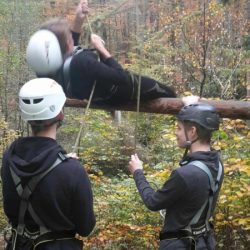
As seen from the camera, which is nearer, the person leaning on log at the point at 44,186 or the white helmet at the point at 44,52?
the person leaning on log at the point at 44,186

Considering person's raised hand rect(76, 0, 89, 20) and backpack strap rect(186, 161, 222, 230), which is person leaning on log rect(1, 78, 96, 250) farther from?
person's raised hand rect(76, 0, 89, 20)

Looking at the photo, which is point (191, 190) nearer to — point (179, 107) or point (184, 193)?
point (184, 193)

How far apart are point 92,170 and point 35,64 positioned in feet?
20.7

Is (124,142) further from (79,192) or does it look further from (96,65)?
(79,192)

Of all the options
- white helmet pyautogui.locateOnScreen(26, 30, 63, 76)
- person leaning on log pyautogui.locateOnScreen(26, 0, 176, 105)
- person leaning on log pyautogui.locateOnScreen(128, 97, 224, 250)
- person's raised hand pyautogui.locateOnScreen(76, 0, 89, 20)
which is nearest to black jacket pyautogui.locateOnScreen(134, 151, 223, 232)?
person leaning on log pyautogui.locateOnScreen(128, 97, 224, 250)

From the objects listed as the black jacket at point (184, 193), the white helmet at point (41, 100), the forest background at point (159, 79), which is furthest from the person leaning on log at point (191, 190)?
the forest background at point (159, 79)

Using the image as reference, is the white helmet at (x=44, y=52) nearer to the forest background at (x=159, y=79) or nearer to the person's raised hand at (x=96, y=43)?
the person's raised hand at (x=96, y=43)

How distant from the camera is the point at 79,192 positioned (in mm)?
2396

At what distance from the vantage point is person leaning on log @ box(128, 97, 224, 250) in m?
2.70

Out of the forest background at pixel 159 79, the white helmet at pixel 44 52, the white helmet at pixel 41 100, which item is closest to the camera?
the white helmet at pixel 41 100

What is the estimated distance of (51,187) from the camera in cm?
237

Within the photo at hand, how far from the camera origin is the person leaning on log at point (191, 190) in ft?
8.86

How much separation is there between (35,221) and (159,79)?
1203 centimetres

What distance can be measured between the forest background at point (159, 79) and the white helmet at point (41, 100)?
2.20 meters
